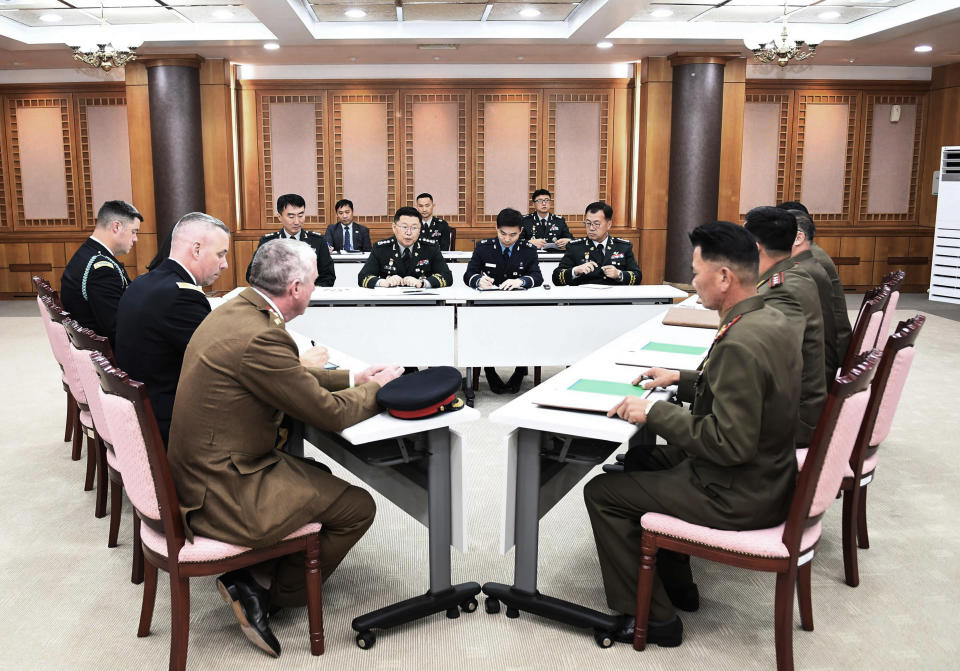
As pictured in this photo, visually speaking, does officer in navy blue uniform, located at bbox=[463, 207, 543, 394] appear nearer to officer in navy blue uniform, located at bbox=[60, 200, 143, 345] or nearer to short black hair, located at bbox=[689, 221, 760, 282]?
officer in navy blue uniform, located at bbox=[60, 200, 143, 345]

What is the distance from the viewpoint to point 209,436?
8.23 feet

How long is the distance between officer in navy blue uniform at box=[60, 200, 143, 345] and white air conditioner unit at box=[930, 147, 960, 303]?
9892 mm

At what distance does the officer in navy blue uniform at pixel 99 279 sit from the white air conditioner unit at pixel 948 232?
32.5 ft

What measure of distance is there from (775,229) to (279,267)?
6.41 ft

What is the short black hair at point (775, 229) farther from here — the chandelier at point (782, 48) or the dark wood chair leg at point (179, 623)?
the chandelier at point (782, 48)

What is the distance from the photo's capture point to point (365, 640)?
8.90 ft

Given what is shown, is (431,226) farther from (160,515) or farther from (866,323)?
(160,515)

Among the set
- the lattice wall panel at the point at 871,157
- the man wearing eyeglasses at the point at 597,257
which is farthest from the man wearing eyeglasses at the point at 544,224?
the lattice wall panel at the point at 871,157

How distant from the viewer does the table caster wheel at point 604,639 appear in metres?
2.72

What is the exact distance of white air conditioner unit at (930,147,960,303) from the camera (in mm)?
10203

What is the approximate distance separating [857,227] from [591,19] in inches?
232

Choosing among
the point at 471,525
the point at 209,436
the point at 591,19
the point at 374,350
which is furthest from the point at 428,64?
the point at 209,436

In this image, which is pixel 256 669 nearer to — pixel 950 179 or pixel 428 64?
pixel 428 64

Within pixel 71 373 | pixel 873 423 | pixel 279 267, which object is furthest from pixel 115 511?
pixel 873 423
